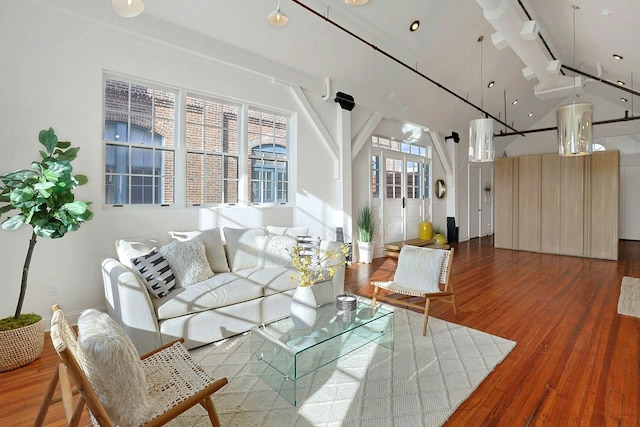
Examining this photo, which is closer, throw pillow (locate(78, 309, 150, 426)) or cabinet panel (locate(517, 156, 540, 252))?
throw pillow (locate(78, 309, 150, 426))

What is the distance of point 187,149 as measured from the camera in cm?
420

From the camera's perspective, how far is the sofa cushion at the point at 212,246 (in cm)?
A: 362

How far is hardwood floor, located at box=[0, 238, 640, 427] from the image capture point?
2.03 metres

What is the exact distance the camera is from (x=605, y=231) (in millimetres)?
6965

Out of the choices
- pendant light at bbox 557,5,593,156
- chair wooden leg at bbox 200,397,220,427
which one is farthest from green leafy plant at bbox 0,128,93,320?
pendant light at bbox 557,5,593,156

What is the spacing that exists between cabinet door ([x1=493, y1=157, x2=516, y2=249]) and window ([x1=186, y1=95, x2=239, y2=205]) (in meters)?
7.13

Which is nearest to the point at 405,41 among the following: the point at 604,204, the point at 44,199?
the point at 44,199

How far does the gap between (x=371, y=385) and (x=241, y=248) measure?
2204 millimetres

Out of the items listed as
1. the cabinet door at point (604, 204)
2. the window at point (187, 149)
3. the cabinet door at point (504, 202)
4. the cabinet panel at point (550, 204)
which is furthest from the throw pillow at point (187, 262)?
the cabinet door at point (604, 204)

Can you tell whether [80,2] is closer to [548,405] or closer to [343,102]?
[343,102]

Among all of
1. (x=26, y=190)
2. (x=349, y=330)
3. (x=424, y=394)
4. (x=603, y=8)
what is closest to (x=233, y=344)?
(x=349, y=330)

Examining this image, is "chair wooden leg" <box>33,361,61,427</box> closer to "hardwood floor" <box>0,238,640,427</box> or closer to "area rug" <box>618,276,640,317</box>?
"hardwood floor" <box>0,238,640,427</box>

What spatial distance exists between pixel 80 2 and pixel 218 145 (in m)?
1.99

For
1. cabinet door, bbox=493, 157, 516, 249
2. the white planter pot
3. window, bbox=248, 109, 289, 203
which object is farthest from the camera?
cabinet door, bbox=493, 157, 516, 249
